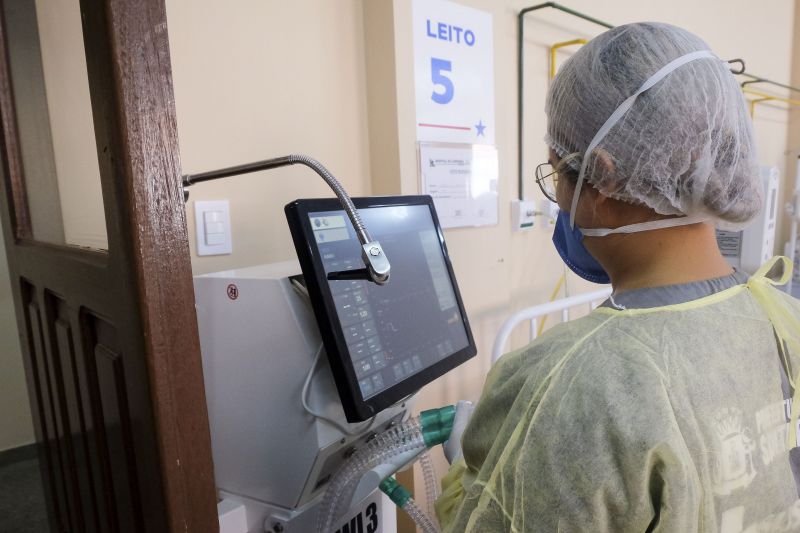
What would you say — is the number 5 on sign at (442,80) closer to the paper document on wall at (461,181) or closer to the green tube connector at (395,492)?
the paper document on wall at (461,181)

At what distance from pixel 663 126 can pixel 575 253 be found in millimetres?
299

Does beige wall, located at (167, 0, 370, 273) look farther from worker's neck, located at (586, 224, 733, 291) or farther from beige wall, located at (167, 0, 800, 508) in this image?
worker's neck, located at (586, 224, 733, 291)

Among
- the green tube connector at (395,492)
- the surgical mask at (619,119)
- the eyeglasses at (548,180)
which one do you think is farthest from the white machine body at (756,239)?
→ the green tube connector at (395,492)

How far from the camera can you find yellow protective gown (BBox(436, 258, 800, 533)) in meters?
0.51

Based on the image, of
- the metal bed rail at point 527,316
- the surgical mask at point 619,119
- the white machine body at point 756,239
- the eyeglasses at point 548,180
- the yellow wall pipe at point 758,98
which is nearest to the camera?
the surgical mask at point 619,119

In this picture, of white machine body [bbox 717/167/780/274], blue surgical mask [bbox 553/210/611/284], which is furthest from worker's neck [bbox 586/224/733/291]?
white machine body [bbox 717/167/780/274]

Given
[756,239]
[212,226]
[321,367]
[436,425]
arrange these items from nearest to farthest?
[321,367] < [436,425] < [212,226] < [756,239]

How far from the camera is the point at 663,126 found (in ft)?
1.95

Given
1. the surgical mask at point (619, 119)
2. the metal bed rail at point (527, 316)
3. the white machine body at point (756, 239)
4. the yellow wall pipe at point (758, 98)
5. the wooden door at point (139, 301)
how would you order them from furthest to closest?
the yellow wall pipe at point (758, 98) < the white machine body at point (756, 239) < the metal bed rail at point (527, 316) < the surgical mask at point (619, 119) < the wooden door at point (139, 301)

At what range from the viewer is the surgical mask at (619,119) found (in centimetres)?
59

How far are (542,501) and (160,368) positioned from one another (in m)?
0.40

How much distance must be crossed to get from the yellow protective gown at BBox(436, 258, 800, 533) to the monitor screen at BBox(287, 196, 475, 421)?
164mm

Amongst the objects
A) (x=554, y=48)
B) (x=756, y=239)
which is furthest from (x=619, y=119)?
(x=756, y=239)

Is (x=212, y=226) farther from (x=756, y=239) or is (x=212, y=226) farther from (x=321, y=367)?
(x=756, y=239)
